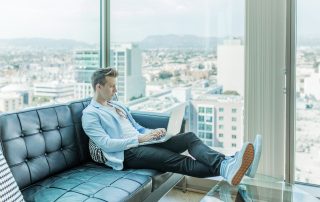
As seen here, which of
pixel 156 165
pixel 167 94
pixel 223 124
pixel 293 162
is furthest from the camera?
pixel 167 94

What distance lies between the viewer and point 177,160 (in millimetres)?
2412

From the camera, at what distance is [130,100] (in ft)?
11.3

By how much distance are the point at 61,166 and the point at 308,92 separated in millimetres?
2030

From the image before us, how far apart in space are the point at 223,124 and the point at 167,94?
63 centimetres

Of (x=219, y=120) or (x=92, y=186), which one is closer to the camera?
(x=92, y=186)

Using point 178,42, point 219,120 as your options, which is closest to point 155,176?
point 219,120

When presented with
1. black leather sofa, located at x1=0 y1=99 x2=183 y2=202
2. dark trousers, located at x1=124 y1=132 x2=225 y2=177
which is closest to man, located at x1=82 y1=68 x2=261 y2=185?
dark trousers, located at x1=124 y1=132 x2=225 y2=177

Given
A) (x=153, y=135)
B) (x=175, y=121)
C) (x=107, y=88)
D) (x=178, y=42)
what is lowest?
(x=153, y=135)

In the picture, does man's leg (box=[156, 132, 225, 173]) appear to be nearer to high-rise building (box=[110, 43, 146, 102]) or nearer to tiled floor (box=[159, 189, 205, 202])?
tiled floor (box=[159, 189, 205, 202])

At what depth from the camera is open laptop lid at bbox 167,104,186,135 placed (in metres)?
2.55

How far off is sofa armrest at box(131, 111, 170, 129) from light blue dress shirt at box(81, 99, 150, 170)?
376 millimetres

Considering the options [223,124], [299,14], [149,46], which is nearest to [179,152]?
[223,124]

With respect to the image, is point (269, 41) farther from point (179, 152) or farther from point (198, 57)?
point (179, 152)

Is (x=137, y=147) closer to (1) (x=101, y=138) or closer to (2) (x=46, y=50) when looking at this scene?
(1) (x=101, y=138)
